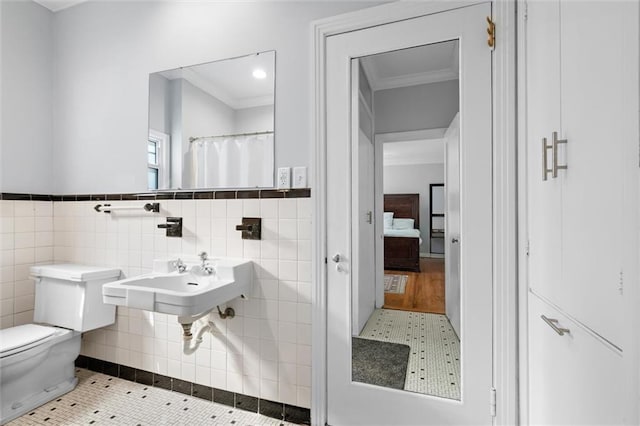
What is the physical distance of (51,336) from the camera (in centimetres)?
195

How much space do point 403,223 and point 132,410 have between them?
1.93 m

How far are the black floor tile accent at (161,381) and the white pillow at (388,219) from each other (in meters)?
1.75

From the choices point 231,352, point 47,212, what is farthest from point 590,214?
point 47,212

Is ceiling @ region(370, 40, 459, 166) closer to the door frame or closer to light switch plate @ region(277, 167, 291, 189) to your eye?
the door frame

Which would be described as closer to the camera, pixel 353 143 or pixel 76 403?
pixel 353 143

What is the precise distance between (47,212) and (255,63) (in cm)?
202

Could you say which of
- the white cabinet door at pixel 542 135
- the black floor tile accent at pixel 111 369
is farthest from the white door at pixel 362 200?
the black floor tile accent at pixel 111 369

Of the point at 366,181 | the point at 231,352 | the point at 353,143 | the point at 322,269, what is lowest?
the point at 231,352

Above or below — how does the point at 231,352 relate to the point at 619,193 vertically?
below

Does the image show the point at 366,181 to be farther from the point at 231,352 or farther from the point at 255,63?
the point at 231,352

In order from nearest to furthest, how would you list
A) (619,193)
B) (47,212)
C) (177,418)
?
1. (619,193)
2. (177,418)
3. (47,212)

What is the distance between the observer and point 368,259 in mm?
1679

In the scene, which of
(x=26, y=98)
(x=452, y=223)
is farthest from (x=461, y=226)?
(x=26, y=98)

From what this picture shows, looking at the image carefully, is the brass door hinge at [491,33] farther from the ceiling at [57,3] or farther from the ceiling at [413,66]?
the ceiling at [57,3]
